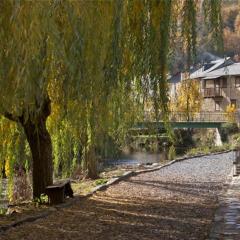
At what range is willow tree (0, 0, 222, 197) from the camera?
15.6ft

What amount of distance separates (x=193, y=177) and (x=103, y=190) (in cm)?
512

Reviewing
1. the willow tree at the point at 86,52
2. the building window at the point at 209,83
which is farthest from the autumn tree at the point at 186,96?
the building window at the point at 209,83

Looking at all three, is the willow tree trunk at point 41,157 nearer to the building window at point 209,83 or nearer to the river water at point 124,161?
the river water at point 124,161

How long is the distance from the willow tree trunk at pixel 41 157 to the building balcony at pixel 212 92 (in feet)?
163

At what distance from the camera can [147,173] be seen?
1870 centimetres

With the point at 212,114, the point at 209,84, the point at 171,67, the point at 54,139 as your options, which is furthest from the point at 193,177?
the point at 209,84

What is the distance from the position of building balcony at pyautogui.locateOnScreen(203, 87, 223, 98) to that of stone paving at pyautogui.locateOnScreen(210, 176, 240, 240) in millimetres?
47646

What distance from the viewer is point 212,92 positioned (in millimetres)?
59781

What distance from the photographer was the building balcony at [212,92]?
59.0 m

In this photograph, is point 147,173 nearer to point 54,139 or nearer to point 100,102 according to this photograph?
point 54,139

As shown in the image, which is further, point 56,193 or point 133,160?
point 133,160

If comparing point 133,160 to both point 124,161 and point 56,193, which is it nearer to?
point 124,161

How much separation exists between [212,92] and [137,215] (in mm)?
51733

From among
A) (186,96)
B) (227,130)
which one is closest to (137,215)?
(186,96)
